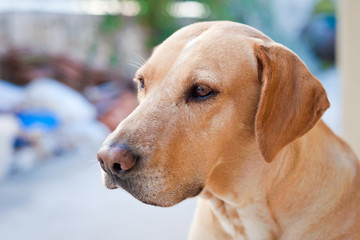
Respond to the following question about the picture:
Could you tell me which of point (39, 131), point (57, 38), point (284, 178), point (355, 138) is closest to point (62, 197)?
point (39, 131)

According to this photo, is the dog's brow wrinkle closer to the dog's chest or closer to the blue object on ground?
the dog's chest

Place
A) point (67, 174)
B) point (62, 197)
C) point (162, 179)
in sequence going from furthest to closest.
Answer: point (67, 174)
point (62, 197)
point (162, 179)

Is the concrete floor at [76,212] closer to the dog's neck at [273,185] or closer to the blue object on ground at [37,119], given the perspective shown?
the blue object on ground at [37,119]

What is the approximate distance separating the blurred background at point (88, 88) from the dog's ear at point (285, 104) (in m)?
0.65

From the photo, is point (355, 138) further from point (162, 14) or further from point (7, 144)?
point (162, 14)

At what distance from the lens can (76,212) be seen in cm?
322

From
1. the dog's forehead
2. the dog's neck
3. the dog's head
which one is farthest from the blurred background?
the dog's neck

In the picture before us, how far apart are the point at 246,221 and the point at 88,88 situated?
230 inches

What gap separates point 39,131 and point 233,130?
3.66m

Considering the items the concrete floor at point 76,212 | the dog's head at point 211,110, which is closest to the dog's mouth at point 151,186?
the dog's head at point 211,110

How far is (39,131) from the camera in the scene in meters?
4.40

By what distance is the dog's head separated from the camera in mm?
1096

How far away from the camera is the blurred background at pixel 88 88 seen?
292 centimetres

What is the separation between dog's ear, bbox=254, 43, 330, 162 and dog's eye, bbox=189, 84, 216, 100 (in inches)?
6.0
